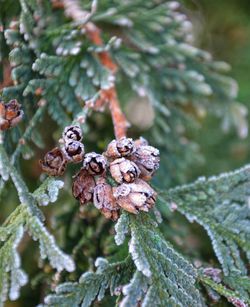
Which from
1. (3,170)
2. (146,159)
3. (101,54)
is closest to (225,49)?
(101,54)

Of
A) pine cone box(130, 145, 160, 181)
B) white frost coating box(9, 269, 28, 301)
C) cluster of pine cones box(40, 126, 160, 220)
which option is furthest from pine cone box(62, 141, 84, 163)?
white frost coating box(9, 269, 28, 301)

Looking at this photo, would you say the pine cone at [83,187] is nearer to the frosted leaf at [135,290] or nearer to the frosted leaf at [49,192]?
the frosted leaf at [49,192]

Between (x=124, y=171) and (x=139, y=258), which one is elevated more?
(x=124, y=171)

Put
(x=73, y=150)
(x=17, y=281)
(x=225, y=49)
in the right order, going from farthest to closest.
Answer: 1. (x=225, y=49)
2. (x=73, y=150)
3. (x=17, y=281)

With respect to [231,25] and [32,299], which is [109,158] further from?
[231,25]

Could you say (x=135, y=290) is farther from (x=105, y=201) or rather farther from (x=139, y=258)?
(x=105, y=201)

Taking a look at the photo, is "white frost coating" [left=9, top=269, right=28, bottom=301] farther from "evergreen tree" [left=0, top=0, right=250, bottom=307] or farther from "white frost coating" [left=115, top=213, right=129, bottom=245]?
"white frost coating" [left=115, top=213, right=129, bottom=245]
